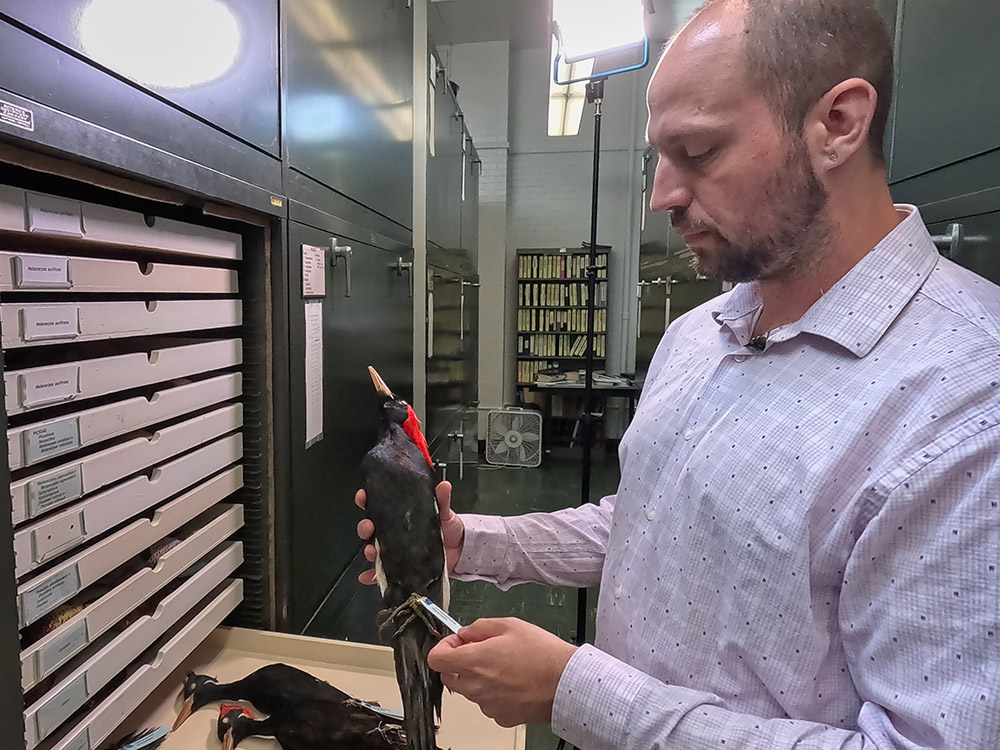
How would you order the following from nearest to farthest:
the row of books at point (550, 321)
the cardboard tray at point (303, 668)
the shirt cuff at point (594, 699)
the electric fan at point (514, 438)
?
the shirt cuff at point (594, 699) < the cardboard tray at point (303, 668) < the electric fan at point (514, 438) < the row of books at point (550, 321)

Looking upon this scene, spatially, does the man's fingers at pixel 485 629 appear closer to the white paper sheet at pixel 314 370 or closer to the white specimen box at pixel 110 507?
the white specimen box at pixel 110 507

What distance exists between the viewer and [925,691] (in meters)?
0.50

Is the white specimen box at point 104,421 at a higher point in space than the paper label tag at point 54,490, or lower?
higher

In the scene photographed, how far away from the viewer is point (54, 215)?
26.9 inches

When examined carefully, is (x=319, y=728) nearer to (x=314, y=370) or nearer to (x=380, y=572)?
(x=380, y=572)

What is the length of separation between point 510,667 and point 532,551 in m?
0.35

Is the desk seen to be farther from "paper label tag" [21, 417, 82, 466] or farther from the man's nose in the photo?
"paper label tag" [21, 417, 82, 466]

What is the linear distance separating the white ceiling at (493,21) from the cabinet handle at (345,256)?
4.04 meters

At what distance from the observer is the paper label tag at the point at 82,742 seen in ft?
2.49

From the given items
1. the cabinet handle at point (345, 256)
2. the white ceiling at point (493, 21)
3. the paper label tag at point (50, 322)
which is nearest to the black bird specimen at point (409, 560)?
the paper label tag at point (50, 322)

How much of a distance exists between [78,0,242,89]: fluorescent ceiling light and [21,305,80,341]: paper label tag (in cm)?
29

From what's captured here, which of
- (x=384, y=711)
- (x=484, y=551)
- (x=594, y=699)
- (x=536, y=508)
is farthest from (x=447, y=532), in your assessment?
(x=536, y=508)

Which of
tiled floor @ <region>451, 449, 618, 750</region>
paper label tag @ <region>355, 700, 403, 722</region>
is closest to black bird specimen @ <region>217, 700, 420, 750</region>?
paper label tag @ <region>355, 700, 403, 722</region>

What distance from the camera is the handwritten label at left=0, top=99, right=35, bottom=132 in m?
0.55
